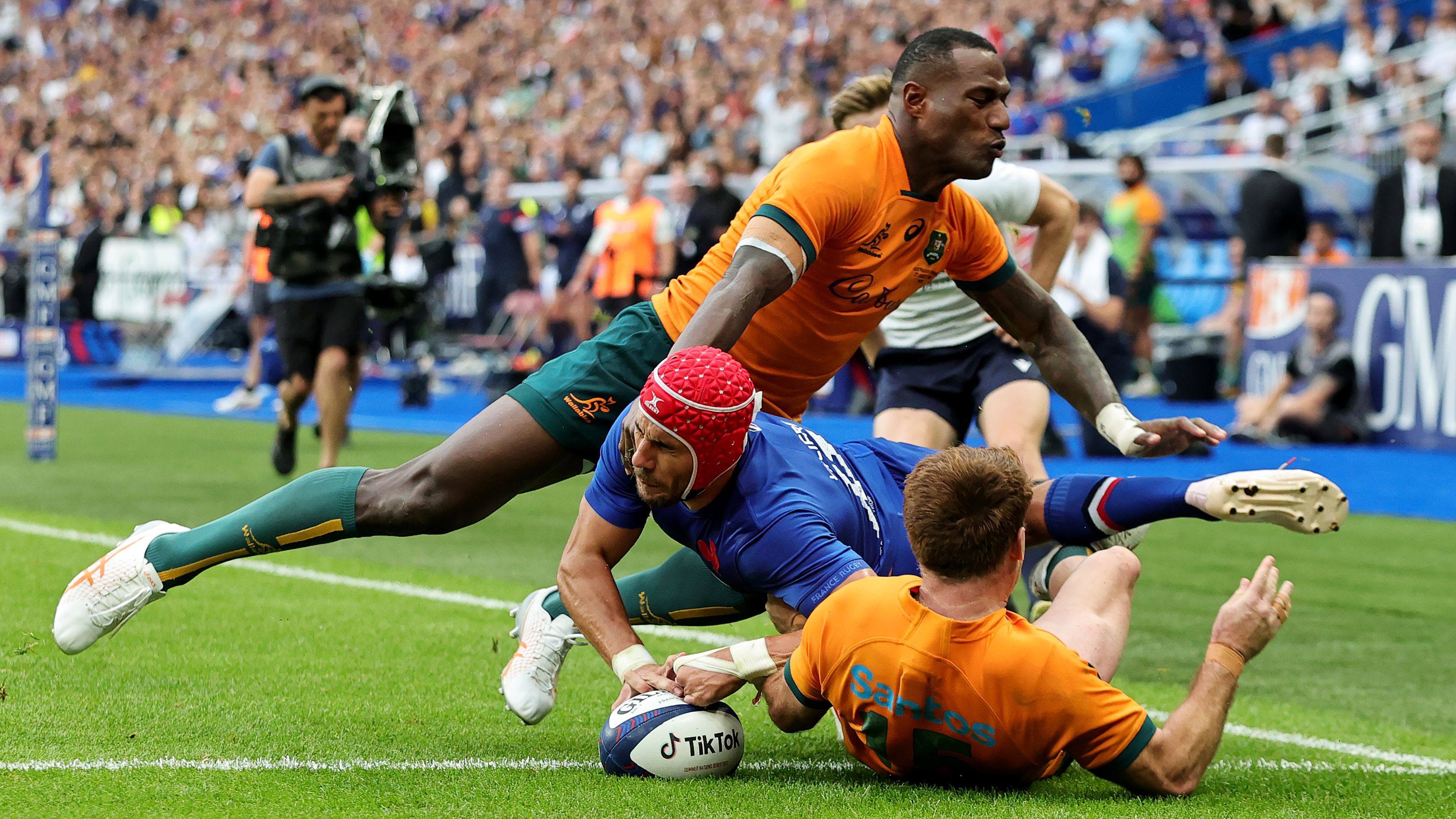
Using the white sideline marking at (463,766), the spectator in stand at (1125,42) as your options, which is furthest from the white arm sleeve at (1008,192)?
the spectator in stand at (1125,42)

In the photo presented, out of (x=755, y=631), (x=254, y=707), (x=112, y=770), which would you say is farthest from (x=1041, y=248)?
(x=112, y=770)

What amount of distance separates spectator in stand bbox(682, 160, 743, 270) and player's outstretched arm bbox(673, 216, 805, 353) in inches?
502

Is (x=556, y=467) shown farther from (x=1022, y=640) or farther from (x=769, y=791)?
(x=1022, y=640)

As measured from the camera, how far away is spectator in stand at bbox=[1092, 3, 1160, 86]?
21.6m

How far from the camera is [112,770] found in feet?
12.9

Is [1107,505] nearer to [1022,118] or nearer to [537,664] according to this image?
[537,664]

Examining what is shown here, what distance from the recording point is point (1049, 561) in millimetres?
5336

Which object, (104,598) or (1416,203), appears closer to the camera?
(104,598)

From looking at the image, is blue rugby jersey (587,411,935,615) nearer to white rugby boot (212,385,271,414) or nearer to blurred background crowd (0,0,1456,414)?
blurred background crowd (0,0,1456,414)

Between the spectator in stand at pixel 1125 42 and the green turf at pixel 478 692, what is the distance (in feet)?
42.3

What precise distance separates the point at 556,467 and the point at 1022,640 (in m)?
1.82

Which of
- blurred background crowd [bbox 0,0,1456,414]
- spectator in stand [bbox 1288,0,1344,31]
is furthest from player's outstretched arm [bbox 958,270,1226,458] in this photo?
spectator in stand [bbox 1288,0,1344,31]

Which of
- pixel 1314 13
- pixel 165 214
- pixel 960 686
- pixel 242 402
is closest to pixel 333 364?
pixel 960 686

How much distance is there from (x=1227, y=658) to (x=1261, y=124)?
50.5ft
